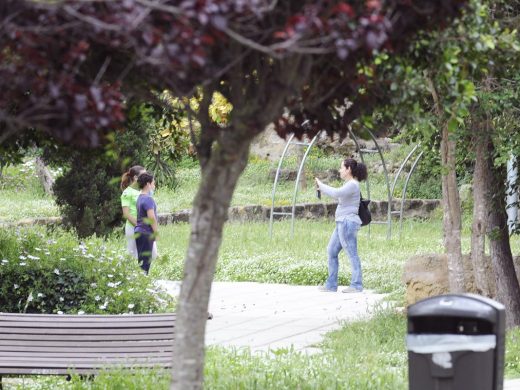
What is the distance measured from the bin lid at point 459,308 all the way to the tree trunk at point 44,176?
929 inches

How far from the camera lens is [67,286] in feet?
32.8

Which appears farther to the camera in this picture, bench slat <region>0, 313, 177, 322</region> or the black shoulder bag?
the black shoulder bag

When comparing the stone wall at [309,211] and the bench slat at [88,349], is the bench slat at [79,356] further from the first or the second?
the stone wall at [309,211]

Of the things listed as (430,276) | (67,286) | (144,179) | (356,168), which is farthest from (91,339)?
(356,168)

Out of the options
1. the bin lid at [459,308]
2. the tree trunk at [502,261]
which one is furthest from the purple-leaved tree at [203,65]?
the tree trunk at [502,261]

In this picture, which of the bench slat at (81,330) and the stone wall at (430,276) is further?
the stone wall at (430,276)

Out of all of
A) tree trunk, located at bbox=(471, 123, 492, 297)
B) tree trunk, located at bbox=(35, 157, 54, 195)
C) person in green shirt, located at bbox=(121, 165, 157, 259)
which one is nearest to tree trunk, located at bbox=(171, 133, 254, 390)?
tree trunk, located at bbox=(471, 123, 492, 297)

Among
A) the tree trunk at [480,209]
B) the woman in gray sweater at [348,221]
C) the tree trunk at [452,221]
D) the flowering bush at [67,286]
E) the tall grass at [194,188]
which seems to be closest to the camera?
the tree trunk at [452,221]

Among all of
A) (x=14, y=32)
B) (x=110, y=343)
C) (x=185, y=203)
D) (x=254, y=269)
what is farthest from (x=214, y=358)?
(x=185, y=203)

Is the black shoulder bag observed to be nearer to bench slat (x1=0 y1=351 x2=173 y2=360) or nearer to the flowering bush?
the flowering bush

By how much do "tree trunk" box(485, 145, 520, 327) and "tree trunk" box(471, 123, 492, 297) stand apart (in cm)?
29

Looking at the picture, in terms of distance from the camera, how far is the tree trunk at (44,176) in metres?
28.3

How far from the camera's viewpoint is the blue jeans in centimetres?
1434

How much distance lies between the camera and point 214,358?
8.07m
